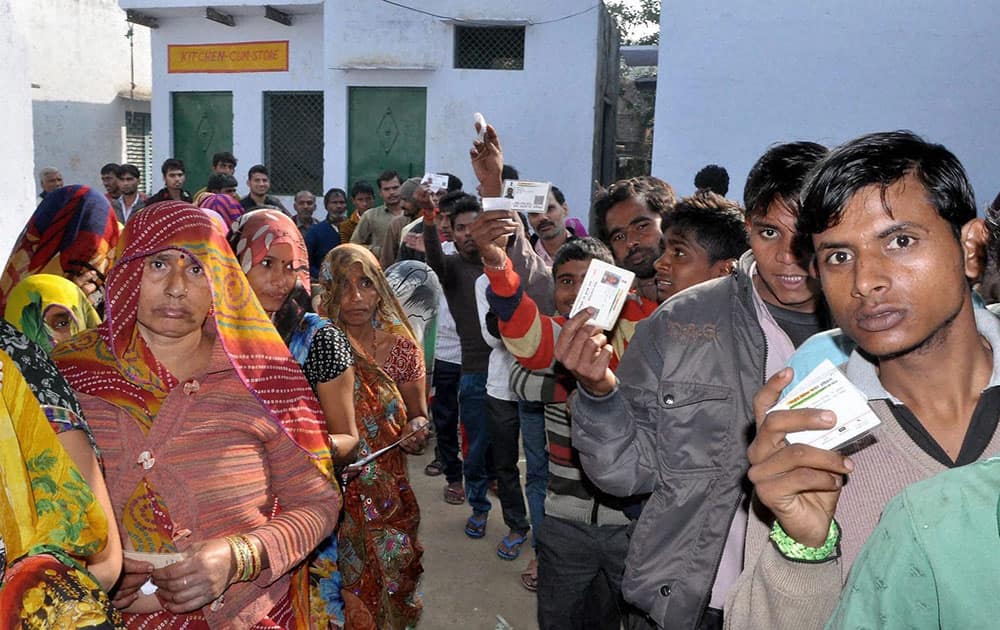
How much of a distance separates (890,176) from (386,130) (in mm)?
11681

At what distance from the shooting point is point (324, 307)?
13.0 ft

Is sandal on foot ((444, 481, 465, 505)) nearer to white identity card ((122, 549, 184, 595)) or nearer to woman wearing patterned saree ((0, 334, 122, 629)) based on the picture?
white identity card ((122, 549, 184, 595))

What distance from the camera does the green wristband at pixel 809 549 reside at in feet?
4.62

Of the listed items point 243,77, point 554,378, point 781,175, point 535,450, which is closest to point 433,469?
point 535,450

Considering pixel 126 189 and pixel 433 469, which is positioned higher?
pixel 126 189

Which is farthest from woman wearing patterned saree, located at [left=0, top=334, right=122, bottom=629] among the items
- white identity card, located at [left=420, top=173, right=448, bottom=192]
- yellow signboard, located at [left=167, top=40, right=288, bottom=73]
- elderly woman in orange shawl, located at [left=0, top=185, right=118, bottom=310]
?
yellow signboard, located at [left=167, top=40, right=288, bottom=73]

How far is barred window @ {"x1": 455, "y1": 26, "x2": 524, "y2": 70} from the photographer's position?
12117 millimetres

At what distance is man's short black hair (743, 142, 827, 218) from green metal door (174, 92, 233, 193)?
13.1m

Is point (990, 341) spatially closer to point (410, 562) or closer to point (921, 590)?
point (921, 590)

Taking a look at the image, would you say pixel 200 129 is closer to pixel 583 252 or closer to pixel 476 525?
pixel 476 525

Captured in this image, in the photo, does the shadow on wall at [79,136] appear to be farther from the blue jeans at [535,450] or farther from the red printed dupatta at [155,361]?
the red printed dupatta at [155,361]

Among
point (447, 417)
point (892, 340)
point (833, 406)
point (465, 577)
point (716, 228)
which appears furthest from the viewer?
point (447, 417)

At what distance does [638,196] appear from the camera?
3.72 m

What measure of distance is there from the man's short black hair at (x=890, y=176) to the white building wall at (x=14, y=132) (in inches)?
200
